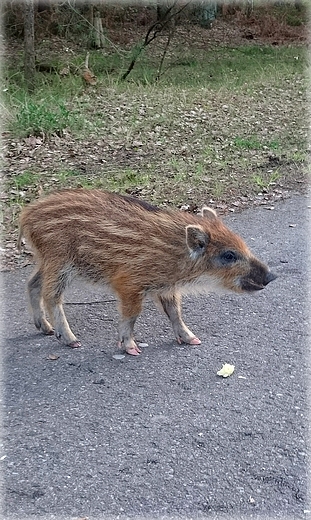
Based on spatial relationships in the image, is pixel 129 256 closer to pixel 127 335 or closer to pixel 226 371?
pixel 127 335

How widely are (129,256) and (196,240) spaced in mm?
448

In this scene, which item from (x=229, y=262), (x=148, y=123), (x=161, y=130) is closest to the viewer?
(x=229, y=262)

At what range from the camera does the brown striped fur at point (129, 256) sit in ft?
14.4

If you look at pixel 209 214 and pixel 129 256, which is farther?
pixel 209 214

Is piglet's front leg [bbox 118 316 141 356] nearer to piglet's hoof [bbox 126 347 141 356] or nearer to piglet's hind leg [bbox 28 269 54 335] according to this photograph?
piglet's hoof [bbox 126 347 141 356]

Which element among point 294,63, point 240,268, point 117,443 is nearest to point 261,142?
point 240,268

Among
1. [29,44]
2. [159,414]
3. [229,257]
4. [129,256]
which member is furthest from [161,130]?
[159,414]

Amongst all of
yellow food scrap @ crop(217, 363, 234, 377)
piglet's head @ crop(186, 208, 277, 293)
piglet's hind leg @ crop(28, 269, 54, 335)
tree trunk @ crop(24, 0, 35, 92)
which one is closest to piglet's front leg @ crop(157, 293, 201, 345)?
piglet's head @ crop(186, 208, 277, 293)

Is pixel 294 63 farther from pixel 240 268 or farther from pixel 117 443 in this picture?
pixel 117 443

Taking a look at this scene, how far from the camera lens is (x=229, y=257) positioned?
4516 millimetres

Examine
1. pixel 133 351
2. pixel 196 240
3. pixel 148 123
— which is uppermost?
pixel 196 240

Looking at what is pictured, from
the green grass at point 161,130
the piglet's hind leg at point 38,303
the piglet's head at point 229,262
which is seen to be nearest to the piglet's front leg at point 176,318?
the piglet's head at point 229,262

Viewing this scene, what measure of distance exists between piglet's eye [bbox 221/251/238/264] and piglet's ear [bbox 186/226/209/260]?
0.14m

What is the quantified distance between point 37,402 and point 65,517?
958 millimetres
